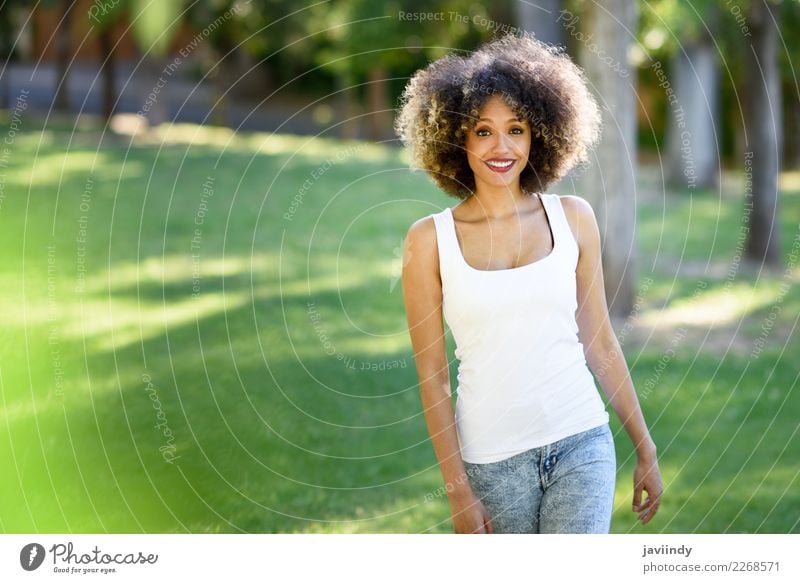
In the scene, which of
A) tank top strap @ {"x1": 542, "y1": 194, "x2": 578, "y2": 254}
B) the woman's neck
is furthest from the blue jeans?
the woman's neck

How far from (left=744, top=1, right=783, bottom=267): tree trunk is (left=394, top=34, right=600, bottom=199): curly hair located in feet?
21.2

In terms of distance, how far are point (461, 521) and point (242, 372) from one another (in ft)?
14.2

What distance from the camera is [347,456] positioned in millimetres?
5957

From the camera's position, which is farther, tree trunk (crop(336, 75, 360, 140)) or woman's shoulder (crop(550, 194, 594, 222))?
tree trunk (crop(336, 75, 360, 140))

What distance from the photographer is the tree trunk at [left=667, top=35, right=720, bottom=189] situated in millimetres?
18172

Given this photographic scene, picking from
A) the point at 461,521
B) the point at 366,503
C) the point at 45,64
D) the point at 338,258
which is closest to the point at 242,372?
the point at 366,503

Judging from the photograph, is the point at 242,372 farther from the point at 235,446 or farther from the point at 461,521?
the point at 461,521

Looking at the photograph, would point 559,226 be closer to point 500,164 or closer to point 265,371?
point 500,164

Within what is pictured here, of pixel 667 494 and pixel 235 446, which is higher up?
pixel 235 446

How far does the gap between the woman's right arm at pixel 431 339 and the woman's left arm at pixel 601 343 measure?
450mm

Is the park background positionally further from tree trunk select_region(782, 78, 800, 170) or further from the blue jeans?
tree trunk select_region(782, 78, 800, 170)

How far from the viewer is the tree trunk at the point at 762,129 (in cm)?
979
